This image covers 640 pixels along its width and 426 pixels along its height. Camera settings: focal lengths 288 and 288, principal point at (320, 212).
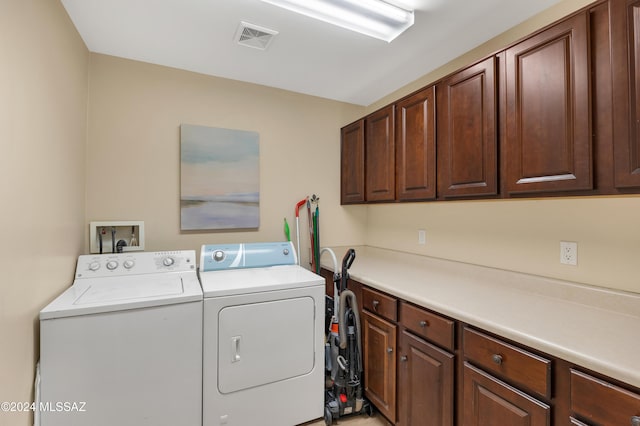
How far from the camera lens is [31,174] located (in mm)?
1281

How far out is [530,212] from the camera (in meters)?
1.67

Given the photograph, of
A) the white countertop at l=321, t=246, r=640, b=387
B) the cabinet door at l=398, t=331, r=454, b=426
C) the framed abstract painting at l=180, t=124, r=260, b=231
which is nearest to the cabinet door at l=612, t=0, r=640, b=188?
the white countertop at l=321, t=246, r=640, b=387

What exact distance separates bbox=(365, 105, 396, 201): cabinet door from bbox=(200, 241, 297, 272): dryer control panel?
0.88 m

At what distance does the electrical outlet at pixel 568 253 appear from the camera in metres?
1.47

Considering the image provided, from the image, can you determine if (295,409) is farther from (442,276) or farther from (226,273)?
(442,276)

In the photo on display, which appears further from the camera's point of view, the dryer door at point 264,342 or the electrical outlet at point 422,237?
the electrical outlet at point 422,237

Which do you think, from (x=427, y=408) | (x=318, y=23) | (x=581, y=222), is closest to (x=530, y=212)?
(x=581, y=222)

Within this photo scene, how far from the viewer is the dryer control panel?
85.2 inches

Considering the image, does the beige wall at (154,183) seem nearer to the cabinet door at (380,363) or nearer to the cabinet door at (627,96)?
the cabinet door at (627,96)

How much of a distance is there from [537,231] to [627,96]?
0.79 meters

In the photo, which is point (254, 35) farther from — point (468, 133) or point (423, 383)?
point (423, 383)

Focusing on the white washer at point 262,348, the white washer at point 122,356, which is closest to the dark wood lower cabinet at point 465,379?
the white washer at point 262,348

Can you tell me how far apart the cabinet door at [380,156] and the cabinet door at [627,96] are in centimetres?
126

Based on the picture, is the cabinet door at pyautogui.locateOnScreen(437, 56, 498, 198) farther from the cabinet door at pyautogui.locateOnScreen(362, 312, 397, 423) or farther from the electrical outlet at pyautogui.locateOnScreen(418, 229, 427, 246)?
the cabinet door at pyautogui.locateOnScreen(362, 312, 397, 423)
